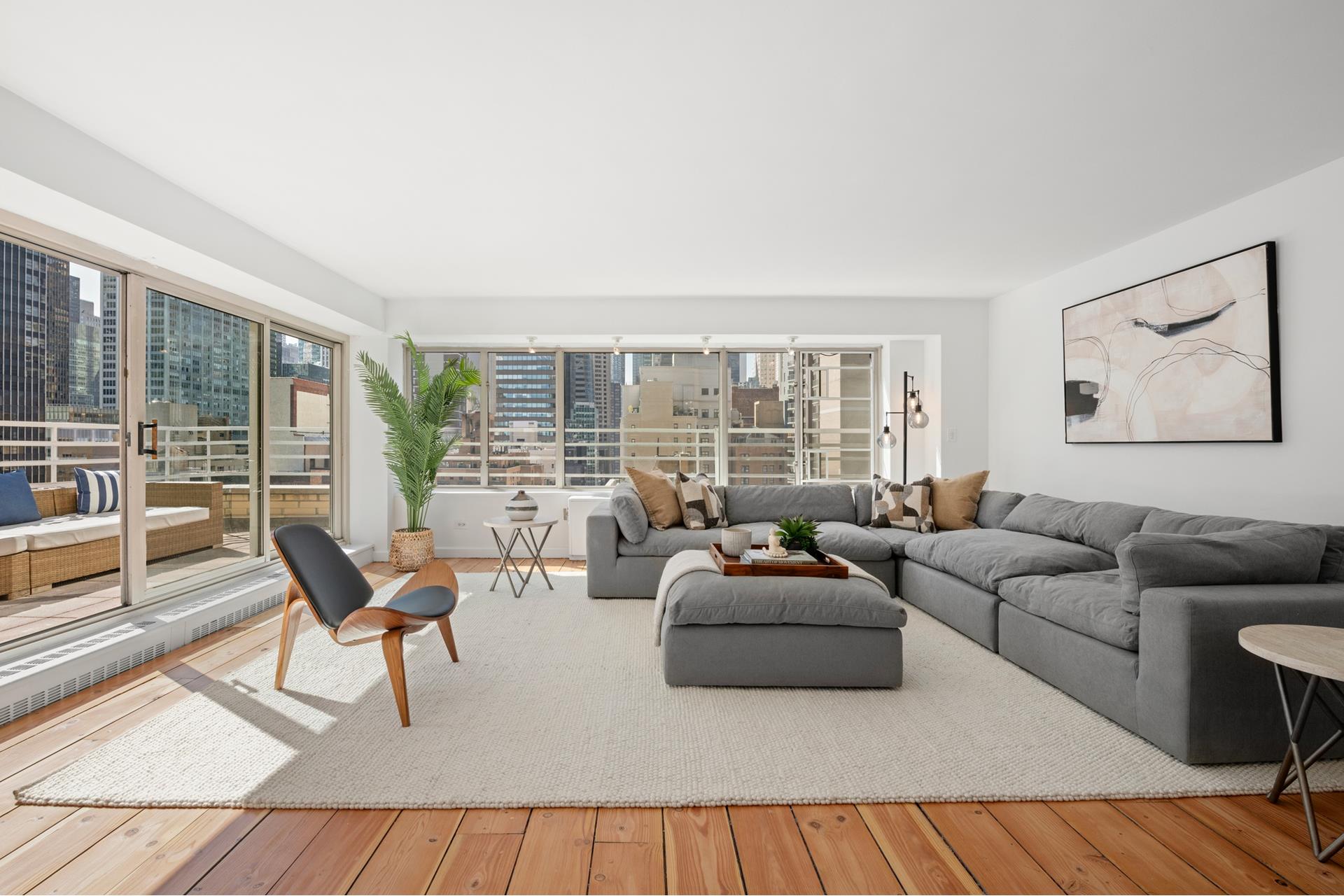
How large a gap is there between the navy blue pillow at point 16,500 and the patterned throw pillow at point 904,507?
5162 millimetres

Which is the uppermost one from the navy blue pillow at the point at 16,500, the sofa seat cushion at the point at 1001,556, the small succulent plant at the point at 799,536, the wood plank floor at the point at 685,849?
the navy blue pillow at the point at 16,500

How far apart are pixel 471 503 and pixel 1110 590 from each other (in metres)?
5.39

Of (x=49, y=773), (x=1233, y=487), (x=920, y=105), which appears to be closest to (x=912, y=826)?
(x=920, y=105)

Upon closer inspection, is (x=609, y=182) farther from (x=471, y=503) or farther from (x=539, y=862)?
(x=471, y=503)

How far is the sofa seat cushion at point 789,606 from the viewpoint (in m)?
2.95

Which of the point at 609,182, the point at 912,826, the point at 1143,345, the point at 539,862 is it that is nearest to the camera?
the point at 539,862

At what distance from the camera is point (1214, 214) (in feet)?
12.3

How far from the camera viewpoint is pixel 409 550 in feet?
19.0

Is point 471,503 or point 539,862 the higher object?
point 471,503

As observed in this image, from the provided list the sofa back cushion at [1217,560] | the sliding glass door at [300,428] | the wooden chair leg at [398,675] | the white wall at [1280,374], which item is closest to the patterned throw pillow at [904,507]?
the white wall at [1280,374]

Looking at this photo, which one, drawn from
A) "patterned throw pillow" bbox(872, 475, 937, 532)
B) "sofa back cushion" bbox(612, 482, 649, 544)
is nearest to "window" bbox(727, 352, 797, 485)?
"patterned throw pillow" bbox(872, 475, 937, 532)

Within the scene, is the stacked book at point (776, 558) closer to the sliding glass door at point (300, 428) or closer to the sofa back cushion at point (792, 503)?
the sofa back cushion at point (792, 503)

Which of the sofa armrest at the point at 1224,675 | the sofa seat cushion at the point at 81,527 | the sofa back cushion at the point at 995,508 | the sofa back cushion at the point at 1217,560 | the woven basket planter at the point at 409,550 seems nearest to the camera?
the sofa armrest at the point at 1224,675

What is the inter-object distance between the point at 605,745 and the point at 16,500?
9.60ft
